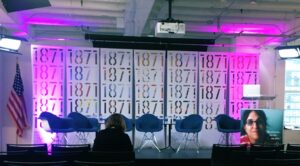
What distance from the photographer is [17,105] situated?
808cm

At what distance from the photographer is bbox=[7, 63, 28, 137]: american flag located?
26.4 feet

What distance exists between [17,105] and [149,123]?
3255 mm

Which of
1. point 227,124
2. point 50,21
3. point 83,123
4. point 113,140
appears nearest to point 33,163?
point 113,140

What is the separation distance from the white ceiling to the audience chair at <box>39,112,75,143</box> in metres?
2.21

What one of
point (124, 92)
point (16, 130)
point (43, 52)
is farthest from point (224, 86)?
point (16, 130)

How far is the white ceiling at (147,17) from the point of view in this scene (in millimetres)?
6625

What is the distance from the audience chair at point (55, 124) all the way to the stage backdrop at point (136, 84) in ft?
2.08

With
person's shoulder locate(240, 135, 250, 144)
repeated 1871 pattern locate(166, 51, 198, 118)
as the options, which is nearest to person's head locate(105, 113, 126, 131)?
person's shoulder locate(240, 135, 250, 144)

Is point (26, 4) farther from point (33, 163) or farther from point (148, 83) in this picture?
point (148, 83)

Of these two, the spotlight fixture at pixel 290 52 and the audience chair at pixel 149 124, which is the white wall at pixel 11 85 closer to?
the audience chair at pixel 149 124

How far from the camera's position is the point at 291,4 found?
→ 6.67 metres

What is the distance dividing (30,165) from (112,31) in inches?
264

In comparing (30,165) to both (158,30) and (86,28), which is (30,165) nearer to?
(158,30)

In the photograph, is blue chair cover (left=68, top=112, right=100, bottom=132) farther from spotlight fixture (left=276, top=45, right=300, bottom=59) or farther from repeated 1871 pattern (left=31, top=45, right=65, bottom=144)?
spotlight fixture (left=276, top=45, right=300, bottom=59)
